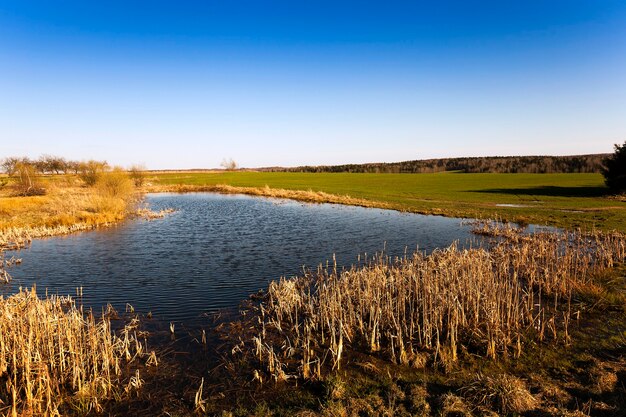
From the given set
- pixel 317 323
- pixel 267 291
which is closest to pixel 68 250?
pixel 267 291

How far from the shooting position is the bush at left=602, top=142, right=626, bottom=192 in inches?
2112

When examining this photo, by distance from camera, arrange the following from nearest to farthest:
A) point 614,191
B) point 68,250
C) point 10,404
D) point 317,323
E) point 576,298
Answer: point 10,404 → point 317,323 → point 576,298 → point 68,250 → point 614,191

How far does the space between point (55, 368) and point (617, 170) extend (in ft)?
238

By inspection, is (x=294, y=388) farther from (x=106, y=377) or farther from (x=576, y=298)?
(x=576, y=298)

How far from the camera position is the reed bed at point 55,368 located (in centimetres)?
881

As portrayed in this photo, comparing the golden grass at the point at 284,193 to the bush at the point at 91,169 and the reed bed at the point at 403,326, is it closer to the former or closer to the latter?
the bush at the point at 91,169

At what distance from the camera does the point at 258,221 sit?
142 feet

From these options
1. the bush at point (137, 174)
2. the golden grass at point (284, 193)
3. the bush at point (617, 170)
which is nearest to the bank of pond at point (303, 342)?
the golden grass at point (284, 193)

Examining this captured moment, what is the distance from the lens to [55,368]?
10156 mm

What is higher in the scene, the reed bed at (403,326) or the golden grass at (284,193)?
the golden grass at (284,193)

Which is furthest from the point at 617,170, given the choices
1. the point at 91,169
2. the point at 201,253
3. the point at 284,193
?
the point at 91,169

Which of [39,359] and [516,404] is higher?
[39,359]

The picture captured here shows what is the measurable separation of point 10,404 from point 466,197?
62954mm

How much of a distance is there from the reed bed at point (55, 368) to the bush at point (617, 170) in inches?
2710
